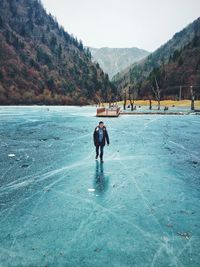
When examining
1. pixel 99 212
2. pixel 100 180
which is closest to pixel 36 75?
pixel 100 180

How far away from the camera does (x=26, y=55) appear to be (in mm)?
168500

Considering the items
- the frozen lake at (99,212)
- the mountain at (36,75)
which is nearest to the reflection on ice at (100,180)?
the frozen lake at (99,212)

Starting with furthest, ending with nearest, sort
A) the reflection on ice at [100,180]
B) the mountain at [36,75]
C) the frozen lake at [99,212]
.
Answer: the mountain at [36,75] < the reflection on ice at [100,180] < the frozen lake at [99,212]

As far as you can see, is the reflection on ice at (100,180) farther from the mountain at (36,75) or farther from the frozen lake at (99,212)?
the mountain at (36,75)

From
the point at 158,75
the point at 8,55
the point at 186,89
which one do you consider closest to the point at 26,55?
the point at 8,55

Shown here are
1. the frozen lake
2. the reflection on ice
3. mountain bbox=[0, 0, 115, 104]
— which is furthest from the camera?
mountain bbox=[0, 0, 115, 104]

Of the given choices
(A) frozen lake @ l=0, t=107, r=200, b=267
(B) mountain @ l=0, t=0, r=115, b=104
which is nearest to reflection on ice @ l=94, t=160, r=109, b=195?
(A) frozen lake @ l=0, t=107, r=200, b=267

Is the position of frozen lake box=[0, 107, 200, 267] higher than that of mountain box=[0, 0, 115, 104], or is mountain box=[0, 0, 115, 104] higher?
mountain box=[0, 0, 115, 104]

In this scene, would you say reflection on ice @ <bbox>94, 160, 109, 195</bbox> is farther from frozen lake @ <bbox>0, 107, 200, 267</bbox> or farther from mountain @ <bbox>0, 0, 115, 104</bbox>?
mountain @ <bbox>0, 0, 115, 104</bbox>

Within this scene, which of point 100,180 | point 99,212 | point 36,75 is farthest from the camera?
point 36,75

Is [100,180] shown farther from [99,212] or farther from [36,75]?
[36,75]

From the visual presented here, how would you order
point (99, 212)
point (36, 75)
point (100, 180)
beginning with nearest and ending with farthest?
point (99, 212) < point (100, 180) < point (36, 75)

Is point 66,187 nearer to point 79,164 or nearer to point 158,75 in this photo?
point 79,164

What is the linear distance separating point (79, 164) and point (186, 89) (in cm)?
12890
